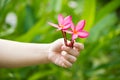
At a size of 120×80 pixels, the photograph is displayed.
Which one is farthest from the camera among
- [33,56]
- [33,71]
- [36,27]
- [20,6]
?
[20,6]

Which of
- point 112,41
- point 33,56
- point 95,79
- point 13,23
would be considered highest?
point 13,23

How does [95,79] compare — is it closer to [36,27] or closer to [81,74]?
[81,74]

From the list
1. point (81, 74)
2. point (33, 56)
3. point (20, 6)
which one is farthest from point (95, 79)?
point (33, 56)

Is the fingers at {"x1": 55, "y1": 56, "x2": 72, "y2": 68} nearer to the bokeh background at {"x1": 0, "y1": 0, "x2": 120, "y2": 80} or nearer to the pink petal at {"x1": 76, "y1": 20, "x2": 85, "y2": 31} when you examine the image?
the pink petal at {"x1": 76, "y1": 20, "x2": 85, "y2": 31}

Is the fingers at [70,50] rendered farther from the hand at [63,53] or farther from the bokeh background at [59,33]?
the bokeh background at [59,33]

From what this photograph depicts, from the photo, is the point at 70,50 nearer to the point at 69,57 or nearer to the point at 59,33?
the point at 69,57

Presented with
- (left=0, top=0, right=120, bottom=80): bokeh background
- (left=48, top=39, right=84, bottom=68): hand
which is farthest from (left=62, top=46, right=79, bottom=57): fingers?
(left=0, top=0, right=120, bottom=80): bokeh background

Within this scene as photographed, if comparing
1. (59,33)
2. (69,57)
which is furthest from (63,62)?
(59,33)
